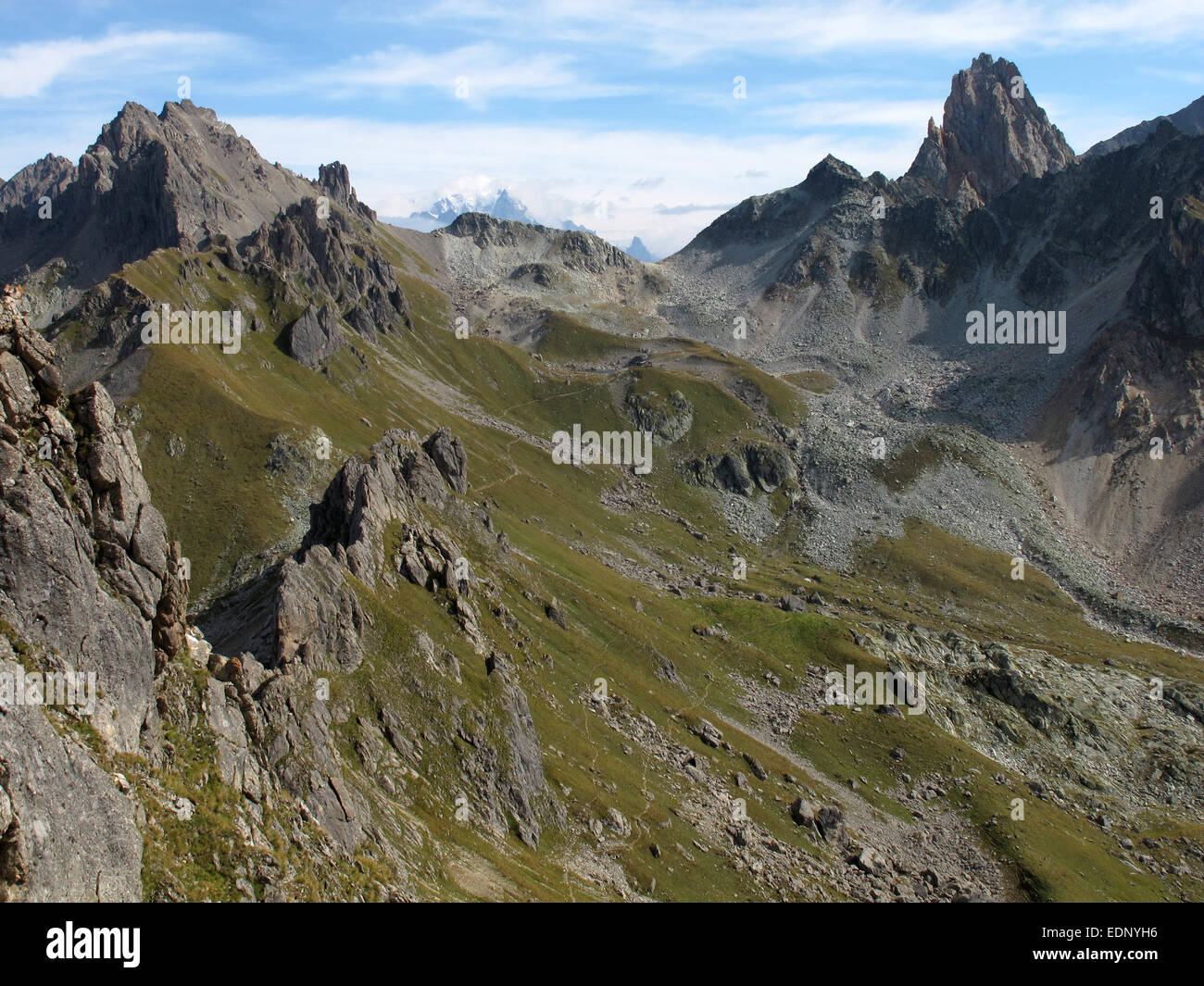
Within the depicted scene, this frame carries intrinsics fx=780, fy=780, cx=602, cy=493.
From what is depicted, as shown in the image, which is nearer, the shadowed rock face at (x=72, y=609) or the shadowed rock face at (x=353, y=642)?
the shadowed rock face at (x=72, y=609)

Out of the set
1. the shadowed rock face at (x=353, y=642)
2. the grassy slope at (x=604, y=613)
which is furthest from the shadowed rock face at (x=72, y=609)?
the grassy slope at (x=604, y=613)

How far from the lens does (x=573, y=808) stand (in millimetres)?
65000

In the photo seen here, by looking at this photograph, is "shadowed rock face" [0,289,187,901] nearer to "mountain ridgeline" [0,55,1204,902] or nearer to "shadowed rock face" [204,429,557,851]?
"mountain ridgeline" [0,55,1204,902]

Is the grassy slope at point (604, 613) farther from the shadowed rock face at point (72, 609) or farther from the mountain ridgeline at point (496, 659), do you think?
the shadowed rock face at point (72, 609)

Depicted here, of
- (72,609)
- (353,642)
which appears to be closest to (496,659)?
(353,642)

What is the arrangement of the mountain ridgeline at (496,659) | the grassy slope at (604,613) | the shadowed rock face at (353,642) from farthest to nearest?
the grassy slope at (604,613), the shadowed rock face at (353,642), the mountain ridgeline at (496,659)

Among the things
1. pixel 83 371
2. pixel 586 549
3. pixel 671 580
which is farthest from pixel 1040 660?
pixel 83 371

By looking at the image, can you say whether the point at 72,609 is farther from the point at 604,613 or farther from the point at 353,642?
the point at 604,613

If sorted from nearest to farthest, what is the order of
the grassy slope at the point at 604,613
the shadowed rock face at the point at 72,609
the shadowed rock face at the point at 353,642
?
the shadowed rock face at the point at 72,609 < the shadowed rock face at the point at 353,642 < the grassy slope at the point at 604,613

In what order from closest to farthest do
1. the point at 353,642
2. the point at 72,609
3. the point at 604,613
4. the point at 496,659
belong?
1. the point at 72,609
2. the point at 353,642
3. the point at 496,659
4. the point at 604,613

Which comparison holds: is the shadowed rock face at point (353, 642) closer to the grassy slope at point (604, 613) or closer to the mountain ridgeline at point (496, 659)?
the mountain ridgeline at point (496, 659)

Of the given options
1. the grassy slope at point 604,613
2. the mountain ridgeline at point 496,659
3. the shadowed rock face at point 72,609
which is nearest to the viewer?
the shadowed rock face at point 72,609

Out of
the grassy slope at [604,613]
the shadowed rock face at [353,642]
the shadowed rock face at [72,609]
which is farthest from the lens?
the grassy slope at [604,613]
